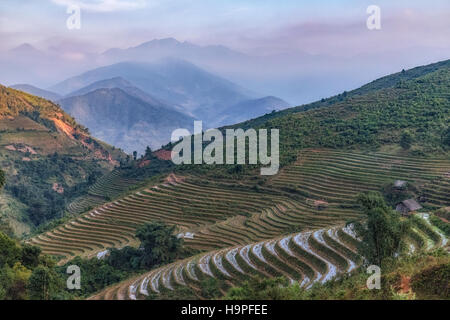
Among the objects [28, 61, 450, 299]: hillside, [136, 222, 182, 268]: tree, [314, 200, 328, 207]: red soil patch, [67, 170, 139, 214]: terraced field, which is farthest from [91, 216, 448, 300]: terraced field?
[67, 170, 139, 214]: terraced field

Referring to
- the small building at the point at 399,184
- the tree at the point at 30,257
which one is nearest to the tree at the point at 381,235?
the small building at the point at 399,184

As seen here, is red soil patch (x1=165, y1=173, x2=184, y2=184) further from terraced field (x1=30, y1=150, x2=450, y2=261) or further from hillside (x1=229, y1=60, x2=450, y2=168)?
hillside (x1=229, y1=60, x2=450, y2=168)

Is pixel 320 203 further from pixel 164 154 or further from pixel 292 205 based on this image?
pixel 164 154

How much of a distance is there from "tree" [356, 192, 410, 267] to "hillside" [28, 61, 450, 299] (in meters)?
2.72

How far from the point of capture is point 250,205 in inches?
1292

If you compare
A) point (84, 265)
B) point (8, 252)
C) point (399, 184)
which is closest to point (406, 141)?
point (399, 184)

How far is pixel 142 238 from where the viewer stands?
24.7 metres

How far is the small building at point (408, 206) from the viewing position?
26.0m

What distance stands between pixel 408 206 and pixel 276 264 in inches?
471

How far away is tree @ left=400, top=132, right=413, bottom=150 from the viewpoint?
3584cm

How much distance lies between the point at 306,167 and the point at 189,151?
91.8 feet

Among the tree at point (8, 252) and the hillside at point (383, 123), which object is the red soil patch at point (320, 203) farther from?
the tree at point (8, 252)
